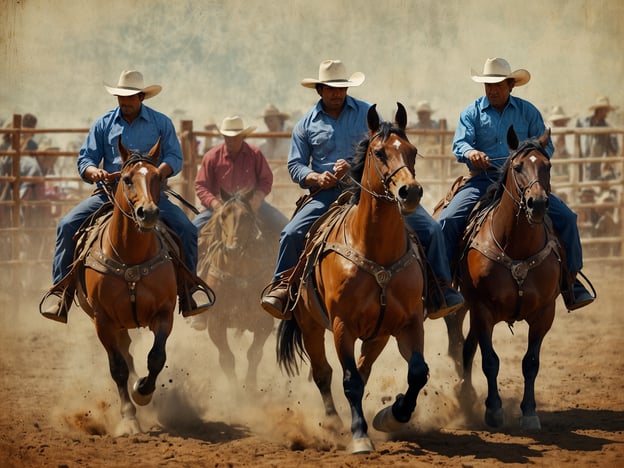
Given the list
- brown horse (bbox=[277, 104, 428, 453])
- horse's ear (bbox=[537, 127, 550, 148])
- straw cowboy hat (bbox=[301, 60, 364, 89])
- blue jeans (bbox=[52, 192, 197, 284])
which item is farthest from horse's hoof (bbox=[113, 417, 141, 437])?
horse's ear (bbox=[537, 127, 550, 148])

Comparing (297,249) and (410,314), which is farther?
(297,249)

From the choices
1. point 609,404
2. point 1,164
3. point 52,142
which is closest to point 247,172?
point 609,404

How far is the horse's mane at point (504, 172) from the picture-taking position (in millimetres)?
7211

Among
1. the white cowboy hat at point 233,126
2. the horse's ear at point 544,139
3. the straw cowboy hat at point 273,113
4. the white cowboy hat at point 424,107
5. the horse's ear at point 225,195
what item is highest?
the white cowboy hat at point 424,107

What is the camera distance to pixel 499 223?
7.57 metres

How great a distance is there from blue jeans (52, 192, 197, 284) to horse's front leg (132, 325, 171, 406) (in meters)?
0.87

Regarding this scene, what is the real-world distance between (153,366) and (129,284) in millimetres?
635

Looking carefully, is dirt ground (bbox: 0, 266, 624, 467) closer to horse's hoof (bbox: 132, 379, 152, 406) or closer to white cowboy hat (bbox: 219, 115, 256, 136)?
horse's hoof (bbox: 132, 379, 152, 406)

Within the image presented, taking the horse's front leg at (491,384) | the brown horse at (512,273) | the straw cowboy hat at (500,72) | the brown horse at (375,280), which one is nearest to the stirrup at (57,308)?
the brown horse at (375,280)

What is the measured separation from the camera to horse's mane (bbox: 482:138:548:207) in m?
7.21

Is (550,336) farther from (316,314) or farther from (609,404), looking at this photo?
(316,314)

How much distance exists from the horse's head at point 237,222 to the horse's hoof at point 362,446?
12.2 ft

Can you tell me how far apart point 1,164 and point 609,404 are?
11312 millimetres

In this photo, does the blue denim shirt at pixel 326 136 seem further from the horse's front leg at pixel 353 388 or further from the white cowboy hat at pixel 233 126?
the white cowboy hat at pixel 233 126
